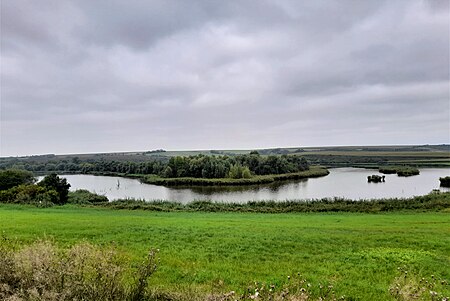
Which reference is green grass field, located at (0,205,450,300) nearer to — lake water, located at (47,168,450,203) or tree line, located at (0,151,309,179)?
lake water, located at (47,168,450,203)

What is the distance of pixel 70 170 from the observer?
130 m

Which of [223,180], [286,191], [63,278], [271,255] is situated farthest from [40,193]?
[223,180]

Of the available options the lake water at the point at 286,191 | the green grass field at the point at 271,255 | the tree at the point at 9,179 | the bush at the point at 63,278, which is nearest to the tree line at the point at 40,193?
the tree at the point at 9,179

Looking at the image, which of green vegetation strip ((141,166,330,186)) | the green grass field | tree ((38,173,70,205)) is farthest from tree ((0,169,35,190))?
the green grass field

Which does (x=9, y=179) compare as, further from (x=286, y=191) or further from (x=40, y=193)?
(x=286, y=191)

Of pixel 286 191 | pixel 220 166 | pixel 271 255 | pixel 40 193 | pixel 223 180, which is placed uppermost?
pixel 271 255

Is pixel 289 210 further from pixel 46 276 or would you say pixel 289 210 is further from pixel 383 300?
pixel 46 276

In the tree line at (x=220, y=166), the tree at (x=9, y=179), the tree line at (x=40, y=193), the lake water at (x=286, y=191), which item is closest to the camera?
the tree line at (x=40, y=193)

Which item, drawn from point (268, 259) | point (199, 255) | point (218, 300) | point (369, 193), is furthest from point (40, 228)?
point (369, 193)

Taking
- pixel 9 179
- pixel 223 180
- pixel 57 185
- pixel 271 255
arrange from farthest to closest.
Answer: pixel 223 180
pixel 9 179
pixel 57 185
pixel 271 255

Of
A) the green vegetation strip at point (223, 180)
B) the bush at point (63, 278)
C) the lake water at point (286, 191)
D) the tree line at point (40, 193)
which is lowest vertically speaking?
the lake water at point (286, 191)

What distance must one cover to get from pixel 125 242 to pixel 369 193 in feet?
148

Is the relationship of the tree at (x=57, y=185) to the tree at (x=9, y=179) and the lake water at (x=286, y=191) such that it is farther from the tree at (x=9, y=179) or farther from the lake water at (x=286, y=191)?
the lake water at (x=286, y=191)

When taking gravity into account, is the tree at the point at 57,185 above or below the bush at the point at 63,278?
below
